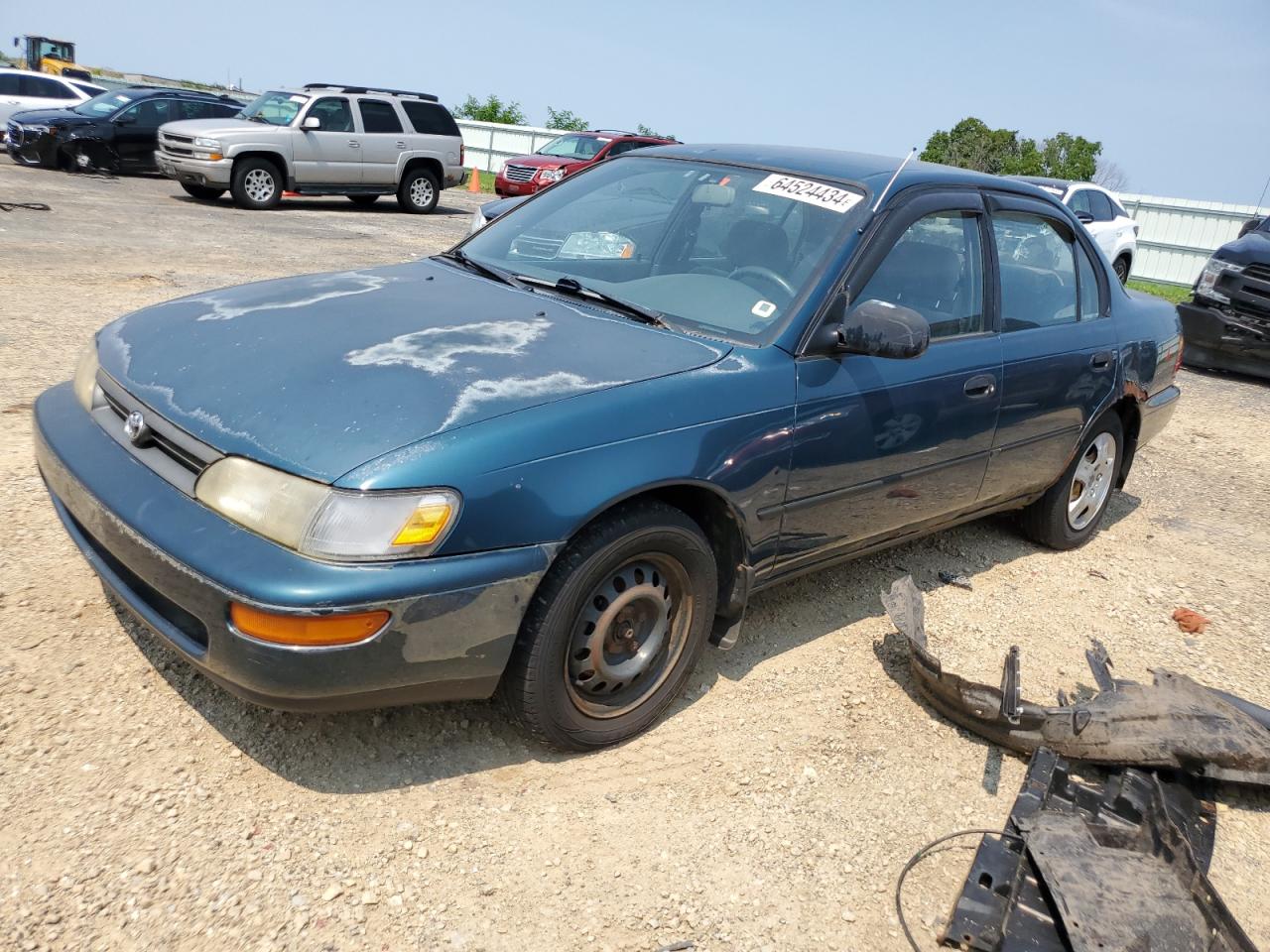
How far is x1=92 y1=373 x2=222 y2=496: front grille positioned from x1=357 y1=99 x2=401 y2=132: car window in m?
14.4

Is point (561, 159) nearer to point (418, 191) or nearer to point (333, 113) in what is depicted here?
point (418, 191)

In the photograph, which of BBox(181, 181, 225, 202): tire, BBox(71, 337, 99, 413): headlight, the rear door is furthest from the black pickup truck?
BBox(181, 181, 225, 202): tire

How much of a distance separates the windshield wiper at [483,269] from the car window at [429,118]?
13835 millimetres

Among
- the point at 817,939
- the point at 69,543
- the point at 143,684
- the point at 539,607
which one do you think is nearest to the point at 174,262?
the point at 69,543

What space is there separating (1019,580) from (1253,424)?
507 centimetres

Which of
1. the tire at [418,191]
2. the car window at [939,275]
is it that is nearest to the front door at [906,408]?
the car window at [939,275]

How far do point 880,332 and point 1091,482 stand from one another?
243 centimetres

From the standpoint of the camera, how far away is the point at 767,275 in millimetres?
3547

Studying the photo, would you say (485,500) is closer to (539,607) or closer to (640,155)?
(539,607)

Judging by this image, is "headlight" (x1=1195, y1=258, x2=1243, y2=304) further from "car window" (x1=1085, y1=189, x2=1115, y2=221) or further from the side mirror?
the side mirror

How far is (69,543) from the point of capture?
3.80 meters

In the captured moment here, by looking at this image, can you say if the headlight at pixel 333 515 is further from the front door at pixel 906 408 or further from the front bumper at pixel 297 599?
the front door at pixel 906 408

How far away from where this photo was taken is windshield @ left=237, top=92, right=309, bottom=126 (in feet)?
51.2

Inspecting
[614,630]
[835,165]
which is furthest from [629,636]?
[835,165]
